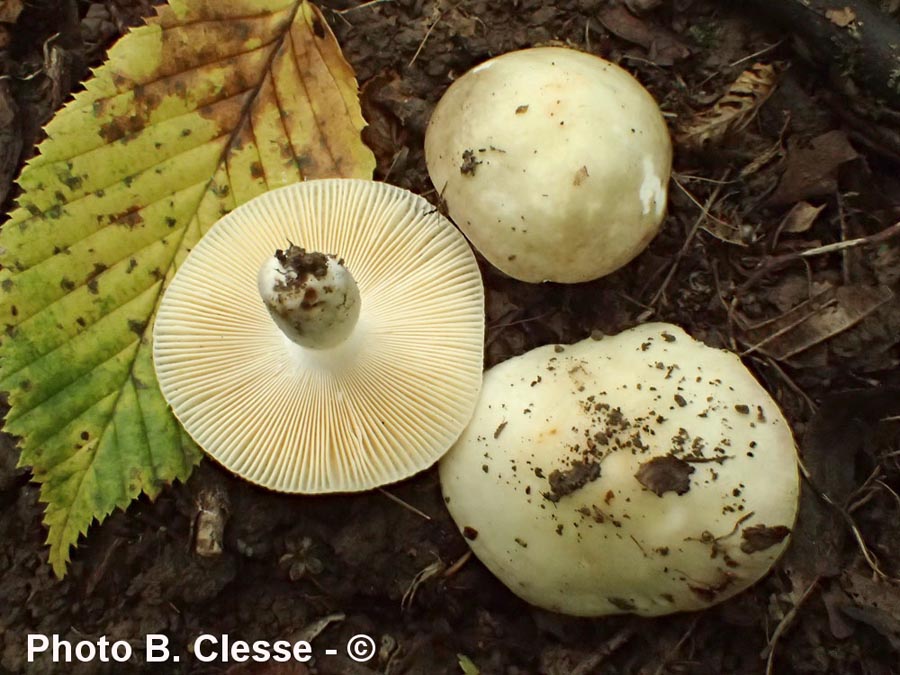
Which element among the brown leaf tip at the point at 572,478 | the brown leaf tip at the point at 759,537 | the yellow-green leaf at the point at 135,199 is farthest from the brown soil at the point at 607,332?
the brown leaf tip at the point at 572,478

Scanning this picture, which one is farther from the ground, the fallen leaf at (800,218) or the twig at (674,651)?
the fallen leaf at (800,218)

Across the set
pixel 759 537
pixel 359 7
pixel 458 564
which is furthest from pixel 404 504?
pixel 359 7

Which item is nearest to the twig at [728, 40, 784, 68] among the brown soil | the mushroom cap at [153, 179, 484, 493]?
the brown soil

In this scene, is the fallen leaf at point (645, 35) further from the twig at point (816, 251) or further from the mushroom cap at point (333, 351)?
the mushroom cap at point (333, 351)

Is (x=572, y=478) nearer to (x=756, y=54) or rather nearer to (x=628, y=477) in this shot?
(x=628, y=477)

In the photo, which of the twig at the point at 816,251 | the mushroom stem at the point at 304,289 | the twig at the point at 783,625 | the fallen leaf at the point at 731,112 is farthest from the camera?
the fallen leaf at the point at 731,112
